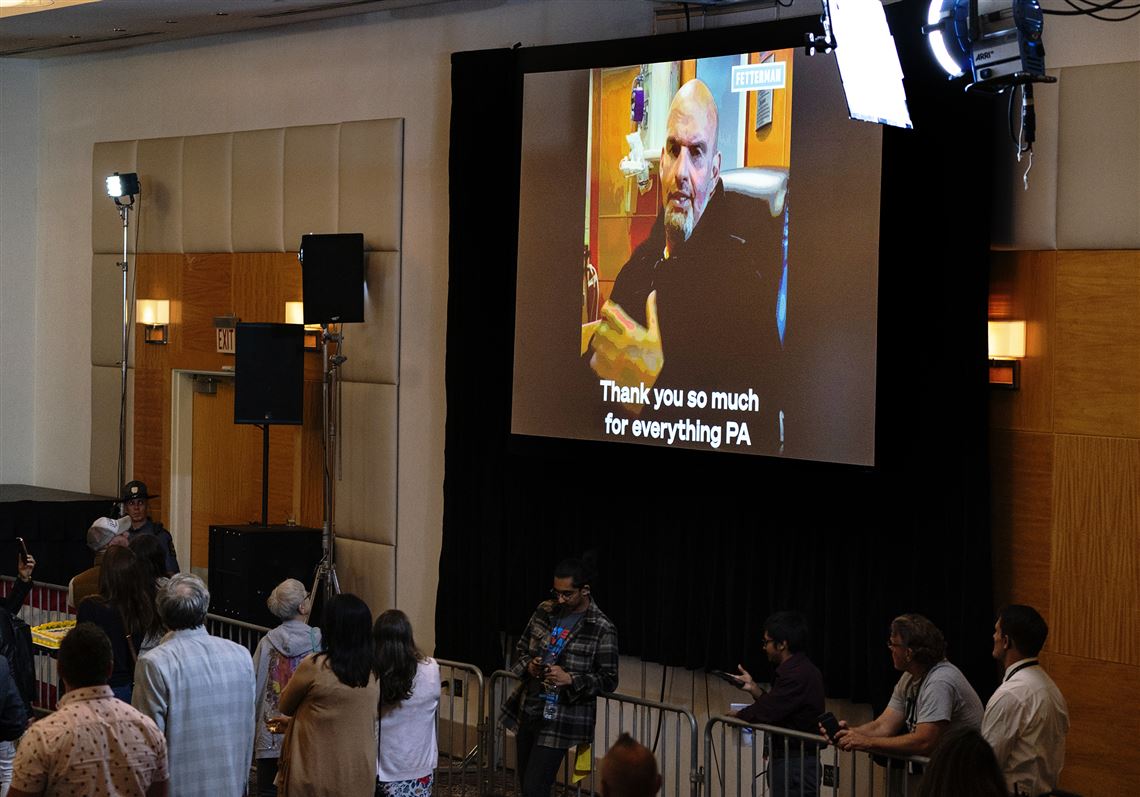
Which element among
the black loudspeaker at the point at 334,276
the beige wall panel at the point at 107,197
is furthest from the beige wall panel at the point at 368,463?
the beige wall panel at the point at 107,197

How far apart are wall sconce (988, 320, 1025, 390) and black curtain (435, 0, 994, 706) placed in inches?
7.1

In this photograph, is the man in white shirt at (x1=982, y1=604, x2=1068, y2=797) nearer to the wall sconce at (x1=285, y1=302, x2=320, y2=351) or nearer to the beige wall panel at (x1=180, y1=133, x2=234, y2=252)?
the wall sconce at (x1=285, y1=302, x2=320, y2=351)

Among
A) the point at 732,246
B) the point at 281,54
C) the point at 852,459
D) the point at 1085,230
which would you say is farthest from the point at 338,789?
the point at 281,54

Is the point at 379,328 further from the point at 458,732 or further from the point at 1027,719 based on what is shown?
the point at 1027,719

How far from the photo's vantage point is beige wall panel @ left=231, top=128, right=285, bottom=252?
9680 millimetres

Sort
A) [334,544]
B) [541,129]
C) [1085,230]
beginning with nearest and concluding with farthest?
[1085,230], [541,129], [334,544]

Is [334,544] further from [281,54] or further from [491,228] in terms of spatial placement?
[281,54]

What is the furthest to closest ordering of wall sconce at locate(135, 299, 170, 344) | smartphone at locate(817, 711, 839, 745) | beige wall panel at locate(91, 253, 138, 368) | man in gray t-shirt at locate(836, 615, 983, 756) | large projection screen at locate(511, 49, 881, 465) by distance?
beige wall panel at locate(91, 253, 138, 368) < wall sconce at locate(135, 299, 170, 344) < large projection screen at locate(511, 49, 881, 465) < smartphone at locate(817, 711, 839, 745) < man in gray t-shirt at locate(836, 615, 983, 756)

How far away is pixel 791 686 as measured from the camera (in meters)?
5.72

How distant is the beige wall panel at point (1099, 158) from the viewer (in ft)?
19.9

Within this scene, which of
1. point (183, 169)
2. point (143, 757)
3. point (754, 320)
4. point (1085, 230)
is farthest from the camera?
point (183, 169)

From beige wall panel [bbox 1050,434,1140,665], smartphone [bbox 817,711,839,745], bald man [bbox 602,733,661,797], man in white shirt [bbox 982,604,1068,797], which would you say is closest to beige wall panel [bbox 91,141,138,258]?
smartphone [bbox 817,711,839,745]

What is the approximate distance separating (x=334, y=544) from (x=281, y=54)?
3.42m

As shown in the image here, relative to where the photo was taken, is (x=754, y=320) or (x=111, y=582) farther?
(x=754, y=320)
